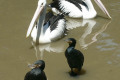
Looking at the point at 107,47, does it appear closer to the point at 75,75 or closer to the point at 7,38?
the point at 75,75

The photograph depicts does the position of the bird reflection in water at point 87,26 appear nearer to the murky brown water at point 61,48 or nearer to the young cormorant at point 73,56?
the murky brown water at point 61,48

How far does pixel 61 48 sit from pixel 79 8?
1.95 m

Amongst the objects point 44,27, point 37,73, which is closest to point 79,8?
point 44,27

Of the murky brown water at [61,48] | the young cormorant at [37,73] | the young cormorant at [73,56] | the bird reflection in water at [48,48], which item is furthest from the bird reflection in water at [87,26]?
the young cormorant at [37,73]

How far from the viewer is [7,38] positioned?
295 inches

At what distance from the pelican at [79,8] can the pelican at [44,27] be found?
3.59 ft

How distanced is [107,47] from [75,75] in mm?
1369

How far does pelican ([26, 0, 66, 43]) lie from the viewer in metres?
7.18

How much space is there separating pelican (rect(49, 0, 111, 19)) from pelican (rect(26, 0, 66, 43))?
1.09 m

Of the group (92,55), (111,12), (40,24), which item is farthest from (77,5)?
(92,55)

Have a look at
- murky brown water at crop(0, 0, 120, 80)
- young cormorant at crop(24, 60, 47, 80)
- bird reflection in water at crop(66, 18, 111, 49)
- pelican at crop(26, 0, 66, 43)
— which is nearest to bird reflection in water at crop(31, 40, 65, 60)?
murky brown water at crop(0, 0, 120, 80)

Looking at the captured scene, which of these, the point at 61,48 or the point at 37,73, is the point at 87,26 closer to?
the point at 61,48

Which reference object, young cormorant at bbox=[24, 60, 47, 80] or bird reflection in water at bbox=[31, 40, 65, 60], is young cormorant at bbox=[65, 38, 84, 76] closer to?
young cormorant at bbox=[24, 60, 47, 80]

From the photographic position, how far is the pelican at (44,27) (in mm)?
7176
